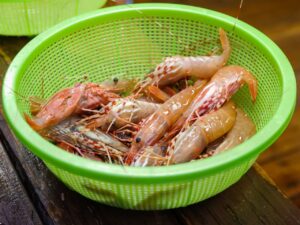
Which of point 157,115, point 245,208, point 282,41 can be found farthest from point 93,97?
point 282,41

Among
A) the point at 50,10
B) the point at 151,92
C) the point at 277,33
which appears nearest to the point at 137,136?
the point at 151,92

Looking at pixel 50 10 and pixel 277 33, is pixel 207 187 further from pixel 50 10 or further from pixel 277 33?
pixel 277 33

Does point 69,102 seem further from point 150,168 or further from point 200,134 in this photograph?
point 150,168

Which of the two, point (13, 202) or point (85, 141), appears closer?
point (13, 202)

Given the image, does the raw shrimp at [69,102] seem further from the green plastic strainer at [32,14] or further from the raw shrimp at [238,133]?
the green plastic strainer at [32,14]

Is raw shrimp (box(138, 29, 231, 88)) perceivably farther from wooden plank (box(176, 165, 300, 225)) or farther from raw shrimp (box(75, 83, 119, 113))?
wooden plank (box(176, 165, 300, 225))

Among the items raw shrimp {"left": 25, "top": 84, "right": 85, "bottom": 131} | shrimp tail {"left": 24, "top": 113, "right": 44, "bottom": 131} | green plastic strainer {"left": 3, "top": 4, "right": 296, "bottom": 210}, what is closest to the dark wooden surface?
green plastic strainer {"left": 3, "top": 4, "right": 296, "bottom": 210}
